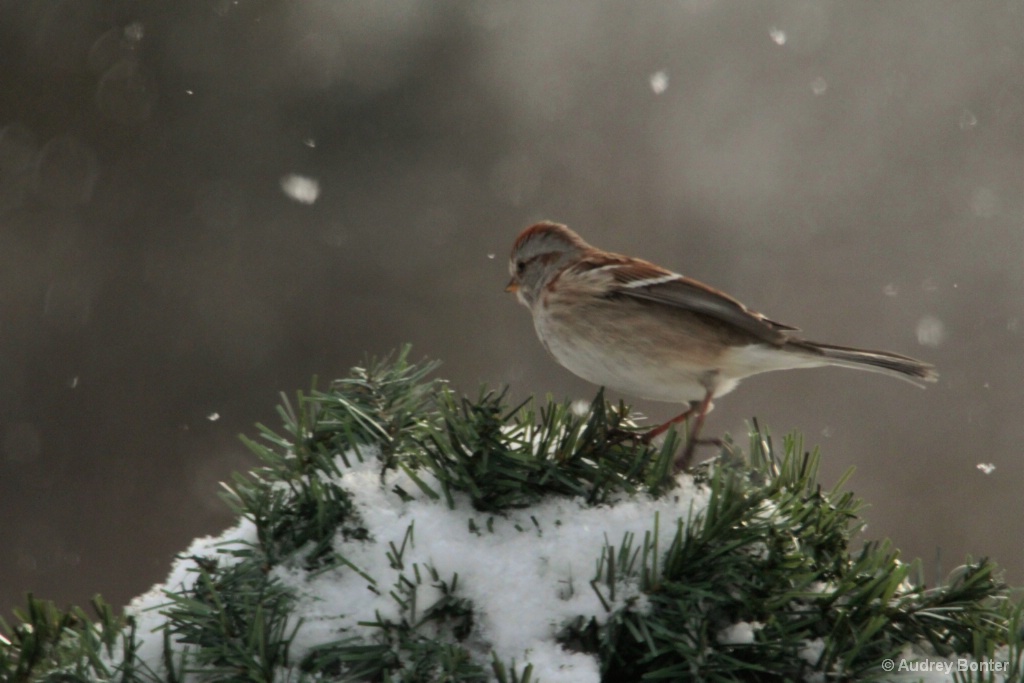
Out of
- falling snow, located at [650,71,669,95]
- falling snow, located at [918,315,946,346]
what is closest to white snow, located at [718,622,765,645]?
falling snow, located at [918,315,946,346]

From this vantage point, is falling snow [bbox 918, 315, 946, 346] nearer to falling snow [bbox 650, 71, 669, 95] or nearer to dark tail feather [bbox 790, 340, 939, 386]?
falling snow [bbox 650, 71, 669, 95]

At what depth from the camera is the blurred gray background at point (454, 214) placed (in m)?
3.45

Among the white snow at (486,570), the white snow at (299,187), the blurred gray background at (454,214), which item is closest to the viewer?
the white snow at (486,570)

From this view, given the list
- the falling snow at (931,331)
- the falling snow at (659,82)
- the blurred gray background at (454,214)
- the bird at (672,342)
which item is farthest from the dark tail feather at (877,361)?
the falling snow at (659,82)

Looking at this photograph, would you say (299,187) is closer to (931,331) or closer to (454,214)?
(454,214)

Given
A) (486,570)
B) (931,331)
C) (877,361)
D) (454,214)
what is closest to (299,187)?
(454,214)

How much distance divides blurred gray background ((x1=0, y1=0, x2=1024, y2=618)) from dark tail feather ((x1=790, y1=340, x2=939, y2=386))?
1913 millimetres

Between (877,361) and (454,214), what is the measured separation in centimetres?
262

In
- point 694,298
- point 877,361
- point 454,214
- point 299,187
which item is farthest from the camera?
point 454,214

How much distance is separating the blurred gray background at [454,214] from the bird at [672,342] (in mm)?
1885

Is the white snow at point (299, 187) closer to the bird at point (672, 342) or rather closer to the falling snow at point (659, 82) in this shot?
the falling snow at point (659, 82)

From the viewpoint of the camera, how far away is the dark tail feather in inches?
64.7

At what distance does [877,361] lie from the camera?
1701mm

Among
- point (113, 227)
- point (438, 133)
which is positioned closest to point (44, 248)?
point (113, 227)
